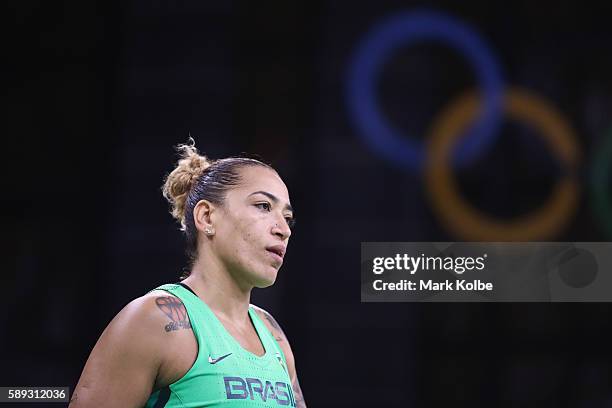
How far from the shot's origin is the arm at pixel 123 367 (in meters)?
2.17

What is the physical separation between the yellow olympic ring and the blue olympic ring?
8cm

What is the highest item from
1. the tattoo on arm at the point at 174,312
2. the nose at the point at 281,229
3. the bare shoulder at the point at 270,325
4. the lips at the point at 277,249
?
the nose at the point at 281,229

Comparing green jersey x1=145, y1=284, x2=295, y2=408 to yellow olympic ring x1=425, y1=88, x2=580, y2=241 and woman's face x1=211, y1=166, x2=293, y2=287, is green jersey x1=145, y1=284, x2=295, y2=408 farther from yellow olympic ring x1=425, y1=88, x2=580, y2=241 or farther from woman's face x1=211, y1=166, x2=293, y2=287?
yellow olympic ring x1=425, y1=88, x2=580, y2=241

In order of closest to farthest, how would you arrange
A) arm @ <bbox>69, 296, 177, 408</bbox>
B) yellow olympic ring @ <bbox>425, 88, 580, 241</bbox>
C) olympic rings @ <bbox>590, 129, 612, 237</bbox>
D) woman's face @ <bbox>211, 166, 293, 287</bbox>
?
arm @ <bbox>69, 296, 177, 408</bbox> → woman's face @ <bbox>211, 166, 293, 287</bbox> → olympic rings @ <bbox>590, 129, 612, 237</bbox> → yellow olympic ring @ <bbox>425, 88, 580, 241</bbox>

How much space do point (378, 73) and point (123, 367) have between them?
4080mm

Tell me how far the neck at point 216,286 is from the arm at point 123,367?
30 cm

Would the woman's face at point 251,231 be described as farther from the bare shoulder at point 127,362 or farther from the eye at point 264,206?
the bare shoulder at point 127,362

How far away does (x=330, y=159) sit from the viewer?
5.83 m

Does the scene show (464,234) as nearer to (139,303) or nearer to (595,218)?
(595,218)

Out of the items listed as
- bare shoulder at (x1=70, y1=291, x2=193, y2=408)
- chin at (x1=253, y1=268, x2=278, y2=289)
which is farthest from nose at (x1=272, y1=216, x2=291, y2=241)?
bare shoulder at (x1=70, y1=291, x2=193, y2=408)

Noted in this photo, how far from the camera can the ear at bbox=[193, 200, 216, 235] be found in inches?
102

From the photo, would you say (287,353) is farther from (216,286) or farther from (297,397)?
(216,286)

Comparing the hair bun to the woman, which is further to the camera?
the hair bun

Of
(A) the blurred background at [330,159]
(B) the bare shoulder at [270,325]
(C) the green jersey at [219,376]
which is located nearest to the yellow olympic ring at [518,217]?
(A) the blurred background at [330,159]
